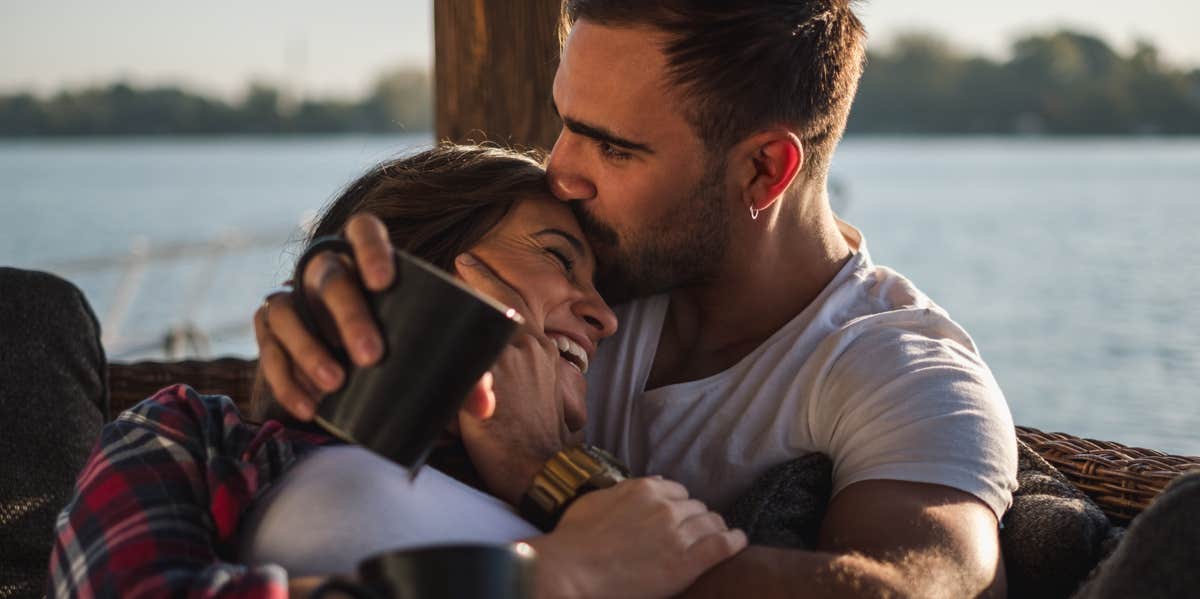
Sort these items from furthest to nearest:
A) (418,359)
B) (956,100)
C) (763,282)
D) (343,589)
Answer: (956,100)
(763,282)
(418,359)
(343,589)

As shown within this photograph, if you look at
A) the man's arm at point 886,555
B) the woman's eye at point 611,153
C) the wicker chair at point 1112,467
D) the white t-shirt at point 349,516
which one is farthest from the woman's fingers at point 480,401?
the wicker chair at point 1112,467

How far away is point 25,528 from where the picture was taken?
194 centimetres

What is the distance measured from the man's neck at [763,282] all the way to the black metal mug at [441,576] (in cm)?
111

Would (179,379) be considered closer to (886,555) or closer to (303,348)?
(303,348)

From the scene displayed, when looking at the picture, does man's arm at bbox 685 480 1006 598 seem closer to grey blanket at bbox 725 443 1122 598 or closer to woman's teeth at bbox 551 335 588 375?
grey blanket at bbox 725 443 1122 598

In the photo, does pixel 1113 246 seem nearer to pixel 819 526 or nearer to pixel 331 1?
pixel 819 526

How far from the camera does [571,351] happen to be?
5.60 ft

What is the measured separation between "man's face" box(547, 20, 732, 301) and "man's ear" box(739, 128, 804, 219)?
0.06 meters

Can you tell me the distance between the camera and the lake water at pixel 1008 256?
7777 mm

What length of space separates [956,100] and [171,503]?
64.7ft

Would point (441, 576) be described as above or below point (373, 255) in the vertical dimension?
below

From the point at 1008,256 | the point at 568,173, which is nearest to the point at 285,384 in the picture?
the point at 568,173

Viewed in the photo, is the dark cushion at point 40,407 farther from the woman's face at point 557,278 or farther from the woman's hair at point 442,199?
the woman's face at point 557,278

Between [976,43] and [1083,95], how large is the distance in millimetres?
3053
